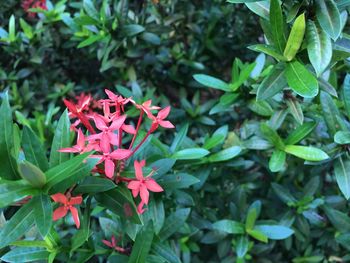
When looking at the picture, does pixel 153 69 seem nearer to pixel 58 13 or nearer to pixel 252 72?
pixel 58 13

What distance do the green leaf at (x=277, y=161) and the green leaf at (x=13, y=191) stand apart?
71 centimetres

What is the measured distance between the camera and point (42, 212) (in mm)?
907

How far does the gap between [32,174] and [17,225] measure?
5.5 inches

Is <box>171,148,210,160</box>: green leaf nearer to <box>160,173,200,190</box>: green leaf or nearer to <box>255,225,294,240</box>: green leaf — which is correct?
<box>160,173,200,190</box>: green leaf

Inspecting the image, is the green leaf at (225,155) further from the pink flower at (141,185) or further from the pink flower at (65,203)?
the pink flower at (65,203)

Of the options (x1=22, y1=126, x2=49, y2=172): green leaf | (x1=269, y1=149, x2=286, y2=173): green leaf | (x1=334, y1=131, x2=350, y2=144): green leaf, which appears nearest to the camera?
(x1=22, y1=126, x2=49, y2=172): green leaf

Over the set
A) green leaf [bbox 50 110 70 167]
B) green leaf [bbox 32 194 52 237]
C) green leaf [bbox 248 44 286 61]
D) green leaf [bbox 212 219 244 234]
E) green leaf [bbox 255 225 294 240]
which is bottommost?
green leaf [bbox 212 219 244 234]

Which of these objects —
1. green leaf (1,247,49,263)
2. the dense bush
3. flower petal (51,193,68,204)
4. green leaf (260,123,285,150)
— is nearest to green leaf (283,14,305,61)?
the dense bush

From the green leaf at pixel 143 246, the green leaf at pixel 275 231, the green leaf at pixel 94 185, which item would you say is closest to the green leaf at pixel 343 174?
the green leaf at pixel 275 231

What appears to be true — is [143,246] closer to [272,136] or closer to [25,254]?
[25,254]

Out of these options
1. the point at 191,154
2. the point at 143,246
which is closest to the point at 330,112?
the point at 191,154

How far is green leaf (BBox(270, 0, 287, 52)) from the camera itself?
3.29 feet

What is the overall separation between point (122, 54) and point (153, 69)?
Answer: 0.82 feet

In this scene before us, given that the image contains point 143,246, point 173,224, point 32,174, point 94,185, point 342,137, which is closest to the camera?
point 32,174
